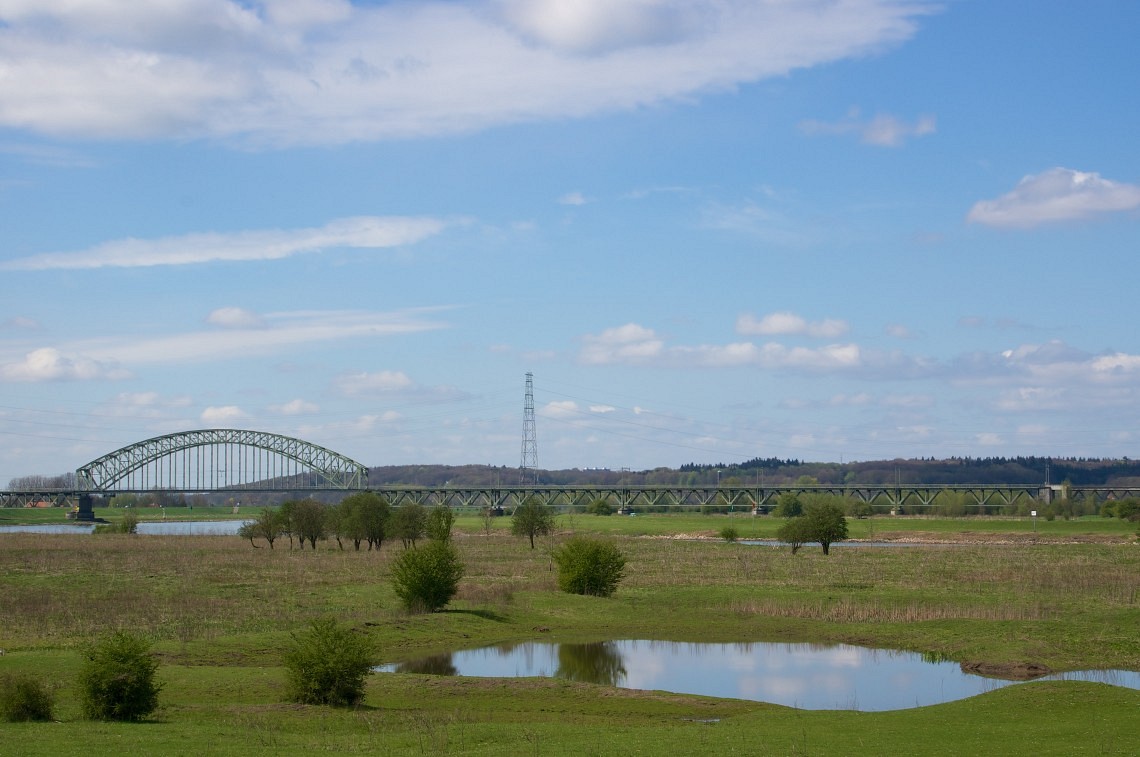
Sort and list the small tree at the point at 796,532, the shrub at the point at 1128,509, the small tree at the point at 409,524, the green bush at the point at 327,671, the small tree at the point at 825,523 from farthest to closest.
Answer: the shrub at the point at 1128,509
the small tree at the point at 409,524
the small tree at the point at 796,532
the small tree at the point at 825,523
the green bush at the point at 327,671

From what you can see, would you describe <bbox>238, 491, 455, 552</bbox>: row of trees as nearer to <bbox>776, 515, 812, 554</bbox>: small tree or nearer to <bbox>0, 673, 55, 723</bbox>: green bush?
<bbox>776, 515, 812, 554</bbox>: small tree

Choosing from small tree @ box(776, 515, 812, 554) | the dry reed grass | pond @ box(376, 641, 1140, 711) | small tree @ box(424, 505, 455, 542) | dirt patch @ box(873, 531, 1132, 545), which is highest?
small tree @ box(424, 505, 455, 542)

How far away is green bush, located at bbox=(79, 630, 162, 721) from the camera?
25.4m

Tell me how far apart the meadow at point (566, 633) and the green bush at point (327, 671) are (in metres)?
0.82

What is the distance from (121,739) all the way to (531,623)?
2727 centimetres

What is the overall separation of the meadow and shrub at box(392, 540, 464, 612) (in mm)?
1035

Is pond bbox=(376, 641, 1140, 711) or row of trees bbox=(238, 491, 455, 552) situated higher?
row of trees bbox=(238, 491, 455, 552)

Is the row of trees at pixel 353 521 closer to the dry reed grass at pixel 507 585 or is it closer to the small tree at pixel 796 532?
the dry reed grass at pixel 507 585

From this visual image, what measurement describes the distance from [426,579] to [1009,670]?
23613 mm

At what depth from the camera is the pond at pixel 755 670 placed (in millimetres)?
34000

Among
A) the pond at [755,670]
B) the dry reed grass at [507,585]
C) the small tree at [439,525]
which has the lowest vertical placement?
the pond at [755,670]

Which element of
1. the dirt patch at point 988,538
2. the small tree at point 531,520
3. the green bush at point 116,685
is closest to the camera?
the green bush at point 116,685

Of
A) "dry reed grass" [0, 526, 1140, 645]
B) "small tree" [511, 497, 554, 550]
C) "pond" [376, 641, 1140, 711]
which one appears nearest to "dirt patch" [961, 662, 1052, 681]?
"pond" [376, 641, 1140, 711]

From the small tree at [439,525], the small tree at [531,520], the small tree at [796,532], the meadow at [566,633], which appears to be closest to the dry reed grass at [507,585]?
the meadow at [566,633]
